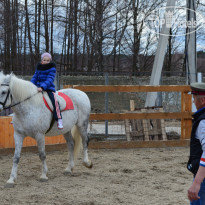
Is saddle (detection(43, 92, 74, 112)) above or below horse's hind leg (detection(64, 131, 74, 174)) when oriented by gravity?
above

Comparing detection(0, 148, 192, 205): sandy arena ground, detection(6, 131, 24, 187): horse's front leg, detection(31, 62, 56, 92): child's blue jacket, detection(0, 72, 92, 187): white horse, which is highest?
detection(31, 62, 56, 92): child's blue jacket

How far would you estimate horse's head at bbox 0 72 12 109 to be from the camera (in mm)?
4668

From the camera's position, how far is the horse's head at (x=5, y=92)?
184 inches

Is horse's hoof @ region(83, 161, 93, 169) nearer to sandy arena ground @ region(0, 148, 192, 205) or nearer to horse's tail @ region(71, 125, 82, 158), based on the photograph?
sandy arena ground @ region(0, 148, 192, 205)

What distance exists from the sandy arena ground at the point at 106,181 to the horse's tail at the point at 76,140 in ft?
1.12

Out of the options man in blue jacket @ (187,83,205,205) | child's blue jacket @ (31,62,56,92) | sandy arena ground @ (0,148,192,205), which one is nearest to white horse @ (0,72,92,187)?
child's blue jacket @ (31,62,56,92)

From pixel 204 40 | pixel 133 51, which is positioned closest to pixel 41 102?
pixel 133 51

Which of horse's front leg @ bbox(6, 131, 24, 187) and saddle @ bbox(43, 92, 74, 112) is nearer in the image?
horse's front leg @ bbox(6, 131, 24, 187)

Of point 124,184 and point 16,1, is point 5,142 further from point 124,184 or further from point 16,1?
point 16,1

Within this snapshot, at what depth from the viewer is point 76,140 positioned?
601 centimetres

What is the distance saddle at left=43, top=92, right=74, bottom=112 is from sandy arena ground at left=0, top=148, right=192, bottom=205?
1169mm

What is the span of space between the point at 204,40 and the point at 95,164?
22.9m

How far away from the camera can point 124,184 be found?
15.8 ft

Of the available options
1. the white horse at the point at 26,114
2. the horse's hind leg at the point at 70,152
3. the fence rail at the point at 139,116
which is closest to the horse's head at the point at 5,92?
the white horse at the point at 26,114
